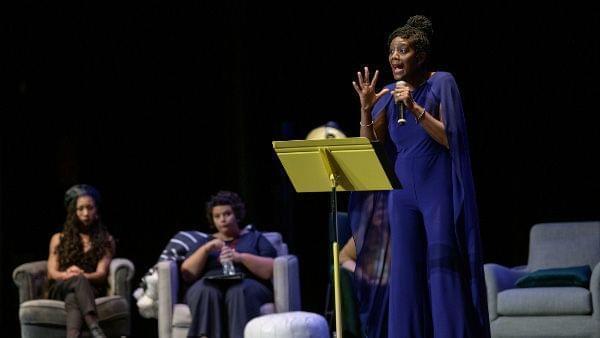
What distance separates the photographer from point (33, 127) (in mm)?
8422

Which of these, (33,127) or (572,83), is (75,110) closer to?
(33,127)

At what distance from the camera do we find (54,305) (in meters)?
6.67

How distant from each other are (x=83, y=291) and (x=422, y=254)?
11.3ft

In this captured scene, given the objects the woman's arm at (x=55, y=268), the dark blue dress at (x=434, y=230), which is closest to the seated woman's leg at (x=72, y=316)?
the woman's arm at (x=55, y=268)

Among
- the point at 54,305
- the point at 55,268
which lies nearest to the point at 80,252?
the point at 55,268

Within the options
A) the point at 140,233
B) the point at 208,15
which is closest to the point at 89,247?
the point at 140,233

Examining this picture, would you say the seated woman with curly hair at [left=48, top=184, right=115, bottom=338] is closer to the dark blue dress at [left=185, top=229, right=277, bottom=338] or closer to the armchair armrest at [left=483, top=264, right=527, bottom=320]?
the dark blue dress at [left=185, top=229, right=277, bottom=338]

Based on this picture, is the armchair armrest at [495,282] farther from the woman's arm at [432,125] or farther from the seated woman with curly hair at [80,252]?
the seated woman with curly hair at [80,252]

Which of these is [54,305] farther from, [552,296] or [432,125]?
[432,125]

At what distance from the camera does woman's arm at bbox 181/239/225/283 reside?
640 centimetres

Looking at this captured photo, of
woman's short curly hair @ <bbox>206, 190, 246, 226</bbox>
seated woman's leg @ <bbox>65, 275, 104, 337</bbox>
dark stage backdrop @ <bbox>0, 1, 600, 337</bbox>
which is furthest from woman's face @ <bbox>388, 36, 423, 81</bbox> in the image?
seated woman's leg @ <bbox>65, 275, 104, 337</bbox>

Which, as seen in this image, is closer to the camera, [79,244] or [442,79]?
[442,79]

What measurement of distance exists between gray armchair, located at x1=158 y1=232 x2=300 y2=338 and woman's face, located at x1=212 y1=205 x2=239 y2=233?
410 mm

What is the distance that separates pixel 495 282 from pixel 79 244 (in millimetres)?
2862
